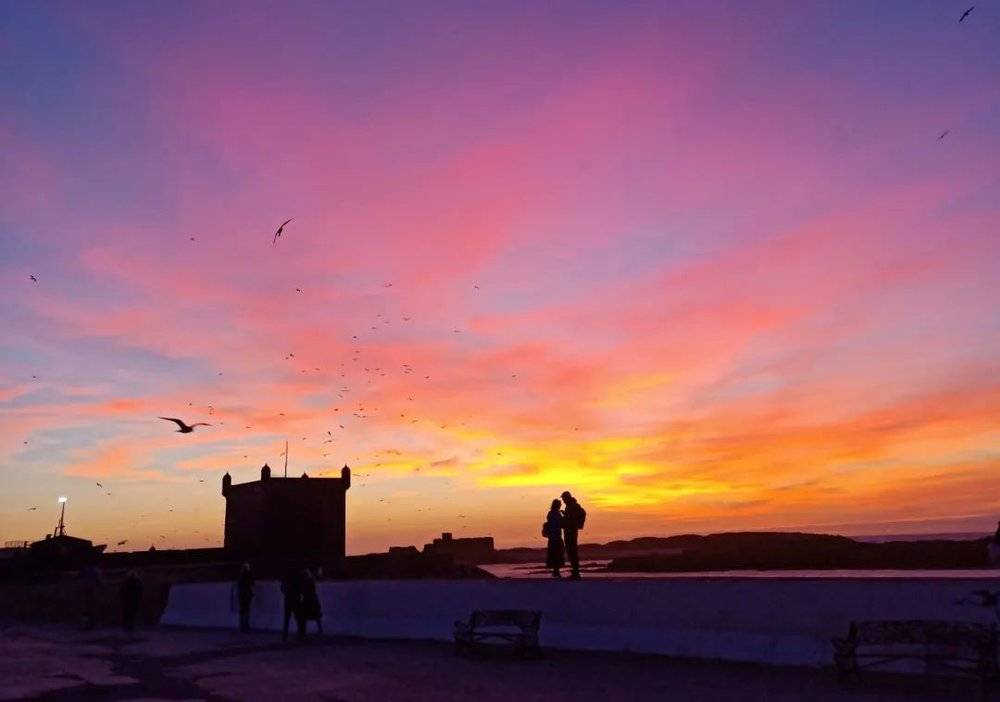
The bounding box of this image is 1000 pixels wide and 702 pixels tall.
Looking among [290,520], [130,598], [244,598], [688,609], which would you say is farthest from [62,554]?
[688,609]

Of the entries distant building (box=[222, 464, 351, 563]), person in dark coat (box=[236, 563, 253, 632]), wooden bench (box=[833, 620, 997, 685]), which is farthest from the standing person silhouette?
distant building (box=[222, 464, 351, 563])

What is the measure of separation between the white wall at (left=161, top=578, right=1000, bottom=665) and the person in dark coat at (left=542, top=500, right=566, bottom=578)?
196 centimetres

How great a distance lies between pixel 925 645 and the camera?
12.1m

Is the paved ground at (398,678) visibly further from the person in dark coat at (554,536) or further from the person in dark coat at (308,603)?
the person in dark coat at (554,536)

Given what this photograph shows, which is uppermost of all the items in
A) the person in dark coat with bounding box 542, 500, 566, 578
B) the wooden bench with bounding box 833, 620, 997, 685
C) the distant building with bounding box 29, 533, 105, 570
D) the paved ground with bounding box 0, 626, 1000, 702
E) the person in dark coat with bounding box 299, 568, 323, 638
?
the distant building with bounding box 29, 533, 105, 570

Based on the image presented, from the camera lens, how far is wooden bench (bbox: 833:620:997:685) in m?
11.1

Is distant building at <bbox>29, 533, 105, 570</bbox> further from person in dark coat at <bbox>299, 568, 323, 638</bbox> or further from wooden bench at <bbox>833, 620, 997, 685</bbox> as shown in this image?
wooden bench at <bbox>833, 620, 997, 685</bbox>

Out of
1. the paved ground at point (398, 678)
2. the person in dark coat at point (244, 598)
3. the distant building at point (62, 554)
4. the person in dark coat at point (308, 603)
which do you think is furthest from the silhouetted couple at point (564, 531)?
the distant building at point (62, 554)

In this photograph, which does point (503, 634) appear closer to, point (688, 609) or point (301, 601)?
point (688, 609)

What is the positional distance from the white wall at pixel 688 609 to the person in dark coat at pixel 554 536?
6.44 ft

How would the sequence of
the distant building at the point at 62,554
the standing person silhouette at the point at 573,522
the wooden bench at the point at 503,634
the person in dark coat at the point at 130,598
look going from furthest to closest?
the distant building at the point at 62,554 → the person in dark coat at the point at 130,598 → the standing person silhouette at the point at 573,522 → the wooden bench at the point at 503,634

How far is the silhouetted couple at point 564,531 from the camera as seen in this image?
62.6 ft

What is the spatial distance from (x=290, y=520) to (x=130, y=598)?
110 feet

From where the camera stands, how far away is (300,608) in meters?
22.2
